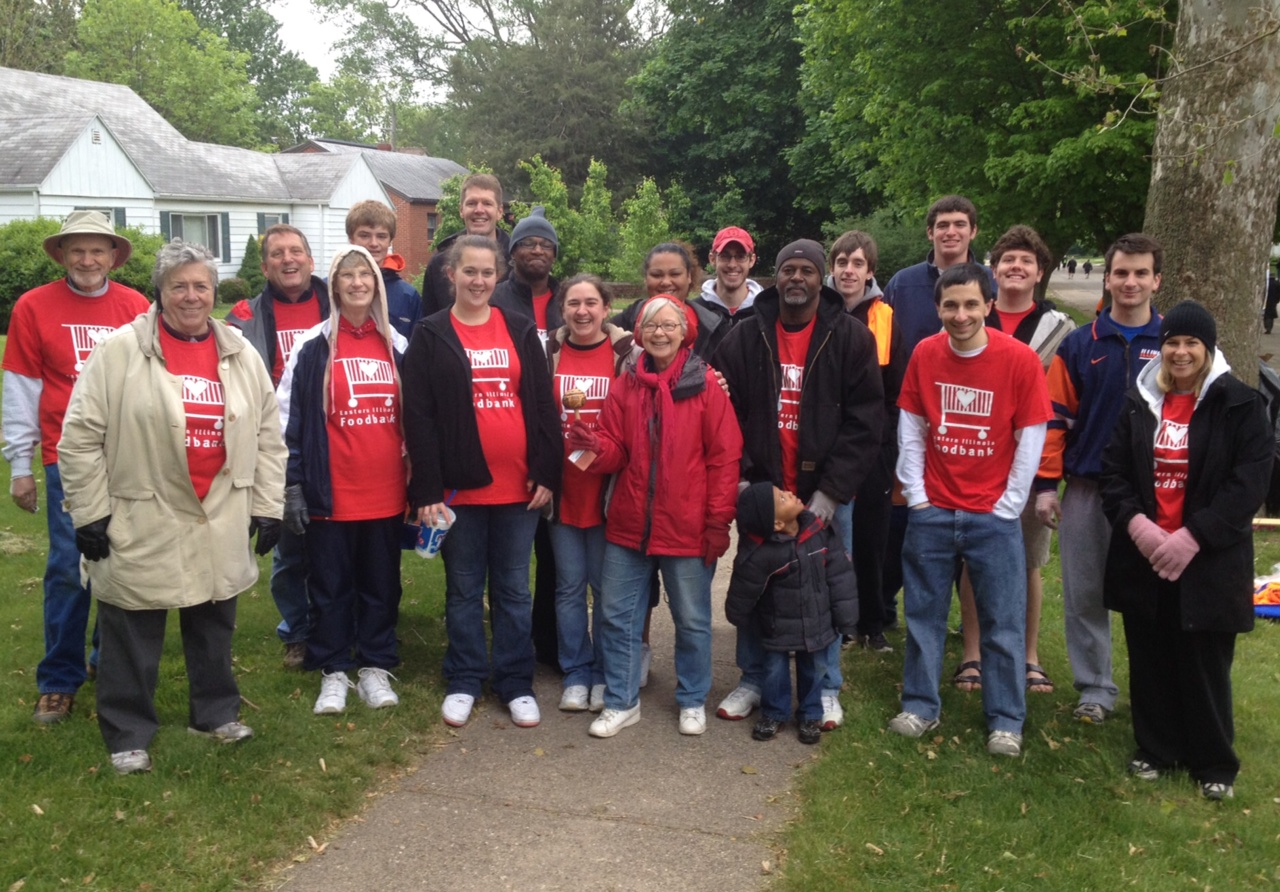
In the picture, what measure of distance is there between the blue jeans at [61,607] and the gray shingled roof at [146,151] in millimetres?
29388

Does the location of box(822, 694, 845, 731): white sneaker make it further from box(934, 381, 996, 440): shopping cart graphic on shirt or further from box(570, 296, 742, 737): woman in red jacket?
box(934, 381, 996, 440): shopping cart graphic on shirt

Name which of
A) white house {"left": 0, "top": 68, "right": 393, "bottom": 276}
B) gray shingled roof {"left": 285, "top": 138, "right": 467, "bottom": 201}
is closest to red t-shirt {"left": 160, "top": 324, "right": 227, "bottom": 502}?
white house {"left": 0, "top": 68, "right": 393, "bottom": 276}

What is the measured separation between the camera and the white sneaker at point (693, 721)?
5090 mm

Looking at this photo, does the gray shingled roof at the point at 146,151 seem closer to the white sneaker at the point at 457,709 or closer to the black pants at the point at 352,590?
the black pants at the point at 352,590

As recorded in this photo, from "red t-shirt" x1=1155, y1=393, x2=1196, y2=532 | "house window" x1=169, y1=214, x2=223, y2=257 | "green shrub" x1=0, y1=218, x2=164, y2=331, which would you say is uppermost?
"house window" x1=169, y1=214, x2=223, y2=257

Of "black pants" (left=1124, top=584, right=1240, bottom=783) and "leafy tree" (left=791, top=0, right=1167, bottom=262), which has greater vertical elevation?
"leafy tree" (left=791, top=0, right=1167, bottom=262)

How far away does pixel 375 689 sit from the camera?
529cm

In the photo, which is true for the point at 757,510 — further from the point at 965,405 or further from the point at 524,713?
the point at 524,713

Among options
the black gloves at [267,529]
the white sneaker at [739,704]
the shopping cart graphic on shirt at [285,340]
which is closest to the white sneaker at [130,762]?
the black gloves at [267,529]

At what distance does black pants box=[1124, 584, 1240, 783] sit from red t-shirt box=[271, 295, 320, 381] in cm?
395

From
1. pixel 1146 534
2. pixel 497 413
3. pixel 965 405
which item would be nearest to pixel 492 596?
pixel 497 413

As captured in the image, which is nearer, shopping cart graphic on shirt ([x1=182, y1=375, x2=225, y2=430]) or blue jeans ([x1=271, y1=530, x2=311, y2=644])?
shopping cart graphic on shirt ([x1=182, y1=375, x2=225, y2=430])

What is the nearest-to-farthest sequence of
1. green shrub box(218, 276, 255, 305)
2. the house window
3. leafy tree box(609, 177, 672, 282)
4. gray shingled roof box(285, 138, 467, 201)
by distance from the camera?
leafy tree box(609, 177, 672, 282)
green shrub box(218, 276, 255, 305)
the house window
gray shingled roof box(285, 138, 467, 201)

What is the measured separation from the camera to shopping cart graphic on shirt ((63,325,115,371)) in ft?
16.1
